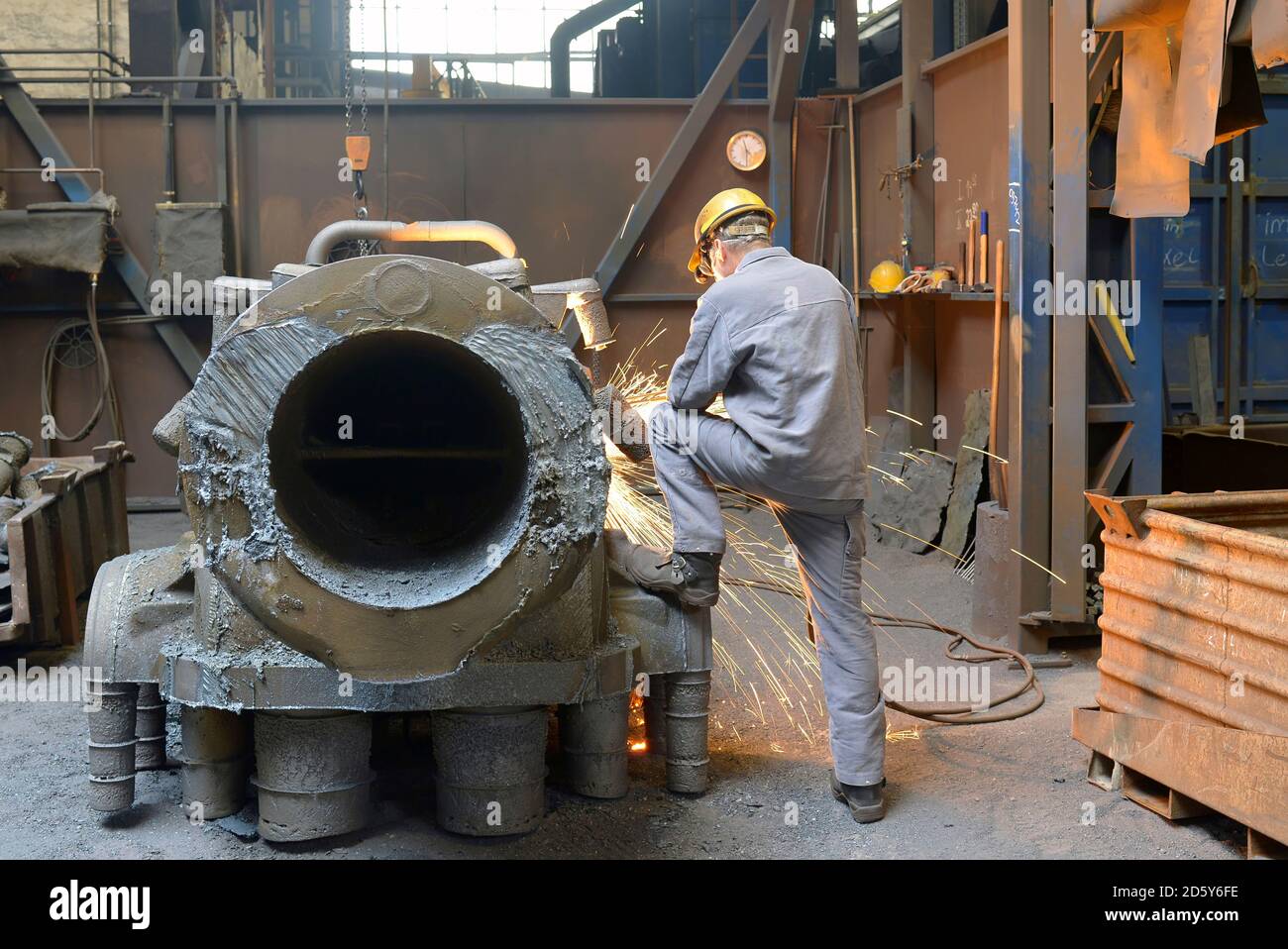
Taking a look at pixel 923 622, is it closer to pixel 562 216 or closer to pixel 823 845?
pixel 823 845

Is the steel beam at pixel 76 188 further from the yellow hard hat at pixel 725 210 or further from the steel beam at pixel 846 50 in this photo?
the yellow hard hat at pixel 725 210

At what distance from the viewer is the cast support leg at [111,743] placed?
3.38 metres

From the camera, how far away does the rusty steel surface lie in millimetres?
3025

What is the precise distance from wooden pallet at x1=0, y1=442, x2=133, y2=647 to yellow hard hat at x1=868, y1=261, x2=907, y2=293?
13.7 feet

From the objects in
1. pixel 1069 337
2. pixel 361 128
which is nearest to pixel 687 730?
pixel 1069 337

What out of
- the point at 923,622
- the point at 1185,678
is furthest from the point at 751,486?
the point at 923,622

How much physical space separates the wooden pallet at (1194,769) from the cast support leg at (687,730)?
1078 mm

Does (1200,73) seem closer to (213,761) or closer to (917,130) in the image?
(213,761)

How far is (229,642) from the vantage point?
298 cm

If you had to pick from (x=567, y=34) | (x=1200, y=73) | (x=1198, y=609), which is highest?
(x=567, y=34)

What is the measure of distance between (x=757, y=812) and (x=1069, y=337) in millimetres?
2403

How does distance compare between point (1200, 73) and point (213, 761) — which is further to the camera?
point (1200, 73)

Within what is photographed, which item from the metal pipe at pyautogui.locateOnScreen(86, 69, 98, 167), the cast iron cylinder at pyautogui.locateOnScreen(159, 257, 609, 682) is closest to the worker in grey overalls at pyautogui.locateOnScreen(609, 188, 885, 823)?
the cast iron cylinder at pyautogui.locateOnScreen(159, 257, 609, 682)

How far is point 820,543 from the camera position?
3502mm
